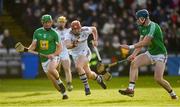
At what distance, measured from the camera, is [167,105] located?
16.9 m

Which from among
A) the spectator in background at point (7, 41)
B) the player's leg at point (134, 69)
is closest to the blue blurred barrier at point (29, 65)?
the spectator in background at point (7, 41)

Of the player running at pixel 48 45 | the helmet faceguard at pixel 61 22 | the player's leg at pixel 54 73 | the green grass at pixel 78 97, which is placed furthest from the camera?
the helmet faceguard at pixel 61 22

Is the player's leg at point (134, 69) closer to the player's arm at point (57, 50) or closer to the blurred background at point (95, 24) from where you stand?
the player's arm at point (57, 50)

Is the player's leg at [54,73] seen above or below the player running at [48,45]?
below

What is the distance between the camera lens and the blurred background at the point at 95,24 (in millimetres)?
32250

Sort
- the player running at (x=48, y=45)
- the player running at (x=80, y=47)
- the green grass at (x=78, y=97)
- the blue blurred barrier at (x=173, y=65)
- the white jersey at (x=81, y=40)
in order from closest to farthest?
the green grass at (x=78, y=97) < the player running at (x=48, y=45) < the player running at (x=80, y=47) < the white jersey at (x=81, y=40) < the blue blurred barrier at (x=173, y=65)

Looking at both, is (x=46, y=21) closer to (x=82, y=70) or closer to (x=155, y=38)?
(x=82, y=70)

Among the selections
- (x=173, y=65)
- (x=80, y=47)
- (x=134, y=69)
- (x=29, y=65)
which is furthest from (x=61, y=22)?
(x=173, y=65)

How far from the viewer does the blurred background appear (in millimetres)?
32250

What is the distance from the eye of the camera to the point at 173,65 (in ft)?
109

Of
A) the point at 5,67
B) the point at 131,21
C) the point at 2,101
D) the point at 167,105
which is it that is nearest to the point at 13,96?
the point at 2,101

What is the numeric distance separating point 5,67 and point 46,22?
1254cm

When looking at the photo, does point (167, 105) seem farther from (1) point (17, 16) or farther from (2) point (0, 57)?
(1) point (17, 16)

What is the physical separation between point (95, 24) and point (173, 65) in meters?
4.37
